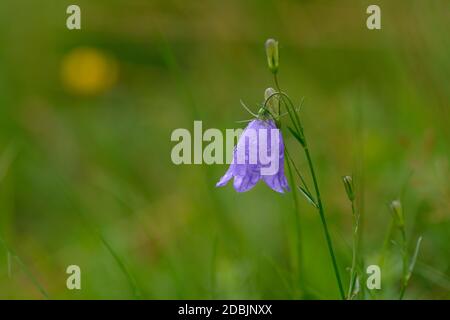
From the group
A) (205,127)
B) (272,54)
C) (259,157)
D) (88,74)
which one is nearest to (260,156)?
(259,157)

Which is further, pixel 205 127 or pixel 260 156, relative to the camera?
pixel 205 127

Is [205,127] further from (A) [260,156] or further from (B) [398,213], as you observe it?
(B) [398,213]

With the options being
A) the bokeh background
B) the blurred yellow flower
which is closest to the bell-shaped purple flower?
the bokeh background

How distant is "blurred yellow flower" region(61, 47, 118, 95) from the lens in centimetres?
423

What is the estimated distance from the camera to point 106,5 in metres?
4.61

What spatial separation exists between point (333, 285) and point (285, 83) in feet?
6.17

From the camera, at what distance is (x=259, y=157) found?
64.0 inches

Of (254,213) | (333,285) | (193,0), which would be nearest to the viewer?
(333,285)

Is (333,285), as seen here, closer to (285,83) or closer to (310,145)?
(310,145)

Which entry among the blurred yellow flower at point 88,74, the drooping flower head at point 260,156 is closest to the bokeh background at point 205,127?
the blurred yellow flower at point 88,74

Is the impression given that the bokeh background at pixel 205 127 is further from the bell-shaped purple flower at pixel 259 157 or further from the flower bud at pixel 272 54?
the flower bud at pixel 272 54

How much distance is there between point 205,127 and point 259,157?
1821 mm

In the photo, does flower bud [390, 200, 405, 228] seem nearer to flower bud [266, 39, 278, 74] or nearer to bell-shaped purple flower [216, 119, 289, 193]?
bell-shaped purple flower [216, 119, 289, 193]

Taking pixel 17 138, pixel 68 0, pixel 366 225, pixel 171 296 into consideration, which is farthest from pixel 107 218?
pixel 68 0
